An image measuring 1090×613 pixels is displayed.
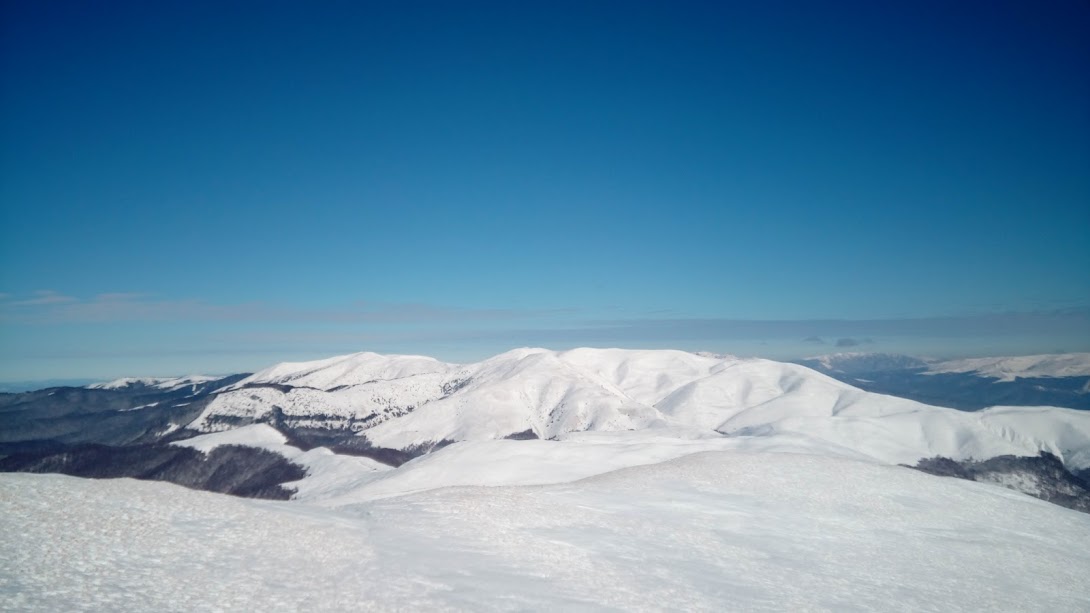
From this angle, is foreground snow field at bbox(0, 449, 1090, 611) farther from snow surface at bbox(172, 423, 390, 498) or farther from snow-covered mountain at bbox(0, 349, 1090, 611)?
snow surface at bbox(172, 423, 390, 498)

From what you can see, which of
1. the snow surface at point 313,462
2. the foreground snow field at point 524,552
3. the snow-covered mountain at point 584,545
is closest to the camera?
the foreground snow field at point 524,552

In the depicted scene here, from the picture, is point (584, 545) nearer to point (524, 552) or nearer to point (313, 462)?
point (524, 552)

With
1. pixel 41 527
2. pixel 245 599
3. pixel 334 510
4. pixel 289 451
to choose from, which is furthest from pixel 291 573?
pixel 289 451

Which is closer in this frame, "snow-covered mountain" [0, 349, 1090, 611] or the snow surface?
"snow-covered mountain" [0, 349, 1090, 611]

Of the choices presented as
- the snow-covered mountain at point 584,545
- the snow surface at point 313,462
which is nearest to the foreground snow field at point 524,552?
the snow-covered mountain at point 584,545

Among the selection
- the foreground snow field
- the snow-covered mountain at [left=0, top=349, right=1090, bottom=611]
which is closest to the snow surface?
the snow-covered mountain at [left=0, top=349, right=1090, bottom=611]

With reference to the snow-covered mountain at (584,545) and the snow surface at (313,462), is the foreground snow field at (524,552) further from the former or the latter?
the snow surface at (313,462)

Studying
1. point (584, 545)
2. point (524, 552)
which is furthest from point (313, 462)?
point (524, 552)

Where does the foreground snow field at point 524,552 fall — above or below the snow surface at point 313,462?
above

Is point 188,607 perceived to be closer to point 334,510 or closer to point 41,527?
point 41,527
